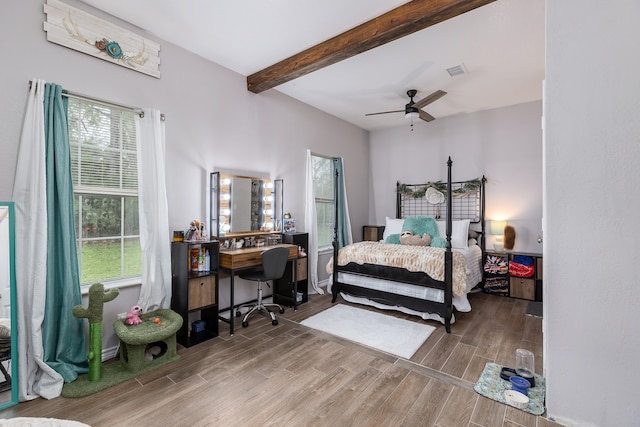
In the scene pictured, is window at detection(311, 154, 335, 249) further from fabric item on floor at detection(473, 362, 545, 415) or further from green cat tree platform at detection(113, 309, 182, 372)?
fabric item on floor at detection(473, 362, 545, 415)

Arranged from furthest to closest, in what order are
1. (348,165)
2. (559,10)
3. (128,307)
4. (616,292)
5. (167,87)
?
(348,165) → (167,87) → (128,307) → (559,10) → (616,292)

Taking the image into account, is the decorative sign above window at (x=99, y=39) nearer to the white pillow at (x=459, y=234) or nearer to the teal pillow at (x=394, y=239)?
the teal pillow at (x=394, y=239)

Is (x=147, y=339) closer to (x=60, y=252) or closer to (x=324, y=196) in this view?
(x=60, y=252)

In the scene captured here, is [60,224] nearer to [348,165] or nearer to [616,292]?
[616,292]

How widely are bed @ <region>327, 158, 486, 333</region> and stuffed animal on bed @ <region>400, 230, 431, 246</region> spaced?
15 cm

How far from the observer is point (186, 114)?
3219 millimetres

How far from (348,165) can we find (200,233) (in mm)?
3368

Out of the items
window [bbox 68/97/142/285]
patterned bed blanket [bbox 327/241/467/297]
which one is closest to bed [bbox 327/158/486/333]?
patterned bed blanket [bbox 327/241/467/297]

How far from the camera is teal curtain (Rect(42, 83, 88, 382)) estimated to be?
7.43 feet

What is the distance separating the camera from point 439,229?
16.2 feet

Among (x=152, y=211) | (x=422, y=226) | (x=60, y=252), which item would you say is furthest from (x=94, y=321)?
(x=422, y=226)

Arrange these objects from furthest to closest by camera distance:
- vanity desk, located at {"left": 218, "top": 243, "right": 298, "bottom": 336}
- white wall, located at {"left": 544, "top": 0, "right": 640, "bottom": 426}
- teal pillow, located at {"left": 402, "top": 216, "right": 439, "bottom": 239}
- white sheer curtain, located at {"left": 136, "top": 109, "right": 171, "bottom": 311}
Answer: teal pillow, located at {"left": 402, "top": 216, "right": 439, "bottom": 239}, vanity desk, located at {"left": 218, "top": 243, "right": 298, "bottom": 336}, white sheer curtain, located at {"left": 136, "top": 109, "right": 171, "bottom": 311}, white wall, located at {"left": 544, "top": 0, "right": 640, "bottom": 426}

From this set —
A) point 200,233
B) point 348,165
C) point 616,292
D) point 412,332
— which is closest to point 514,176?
point 348,165

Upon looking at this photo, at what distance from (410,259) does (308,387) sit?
194 centimetres
